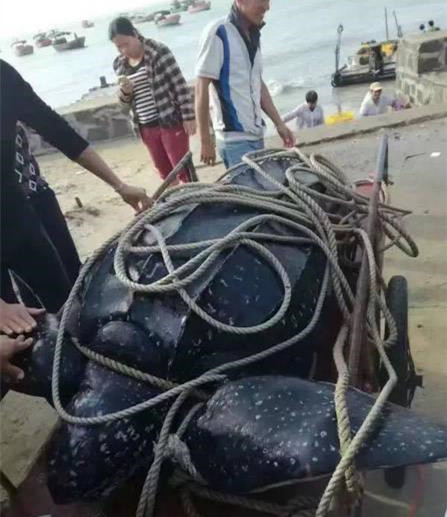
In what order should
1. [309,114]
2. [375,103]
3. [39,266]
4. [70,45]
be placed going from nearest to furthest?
[39,266]
[309,114]
[375,103]
[70,45]

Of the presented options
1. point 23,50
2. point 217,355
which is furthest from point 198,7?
point 217,355

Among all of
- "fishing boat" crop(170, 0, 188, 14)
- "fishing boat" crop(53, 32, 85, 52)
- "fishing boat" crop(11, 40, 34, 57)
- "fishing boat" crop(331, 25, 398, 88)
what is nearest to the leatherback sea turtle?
"fishing boat" crop(331, 25, 398, 88)

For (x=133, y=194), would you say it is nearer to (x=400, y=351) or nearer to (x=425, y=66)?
(x=400, y=351)

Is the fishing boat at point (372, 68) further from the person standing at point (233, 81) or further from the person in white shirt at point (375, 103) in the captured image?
the person standing at point (233, 81)

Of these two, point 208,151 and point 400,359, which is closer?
point 400,359

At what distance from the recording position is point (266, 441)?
1170 mm

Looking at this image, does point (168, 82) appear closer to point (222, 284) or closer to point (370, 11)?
point (222, 284)

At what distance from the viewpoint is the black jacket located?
2.13m

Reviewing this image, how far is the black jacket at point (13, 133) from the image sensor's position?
2.13 meters

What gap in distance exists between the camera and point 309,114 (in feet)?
23.9

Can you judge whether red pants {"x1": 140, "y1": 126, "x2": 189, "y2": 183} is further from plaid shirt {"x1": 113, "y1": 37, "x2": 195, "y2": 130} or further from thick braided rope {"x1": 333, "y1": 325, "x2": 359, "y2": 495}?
thick braided rope {"x1": 333, "y1": 325, "x2": 359, "y2": 495}

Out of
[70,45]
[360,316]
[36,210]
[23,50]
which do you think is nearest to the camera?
[360,316]

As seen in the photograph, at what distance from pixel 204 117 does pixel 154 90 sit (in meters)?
0.90

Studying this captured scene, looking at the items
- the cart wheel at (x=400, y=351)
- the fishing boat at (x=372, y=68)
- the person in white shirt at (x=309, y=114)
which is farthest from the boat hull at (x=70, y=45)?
the cart wheel at (x=400, y=351)
